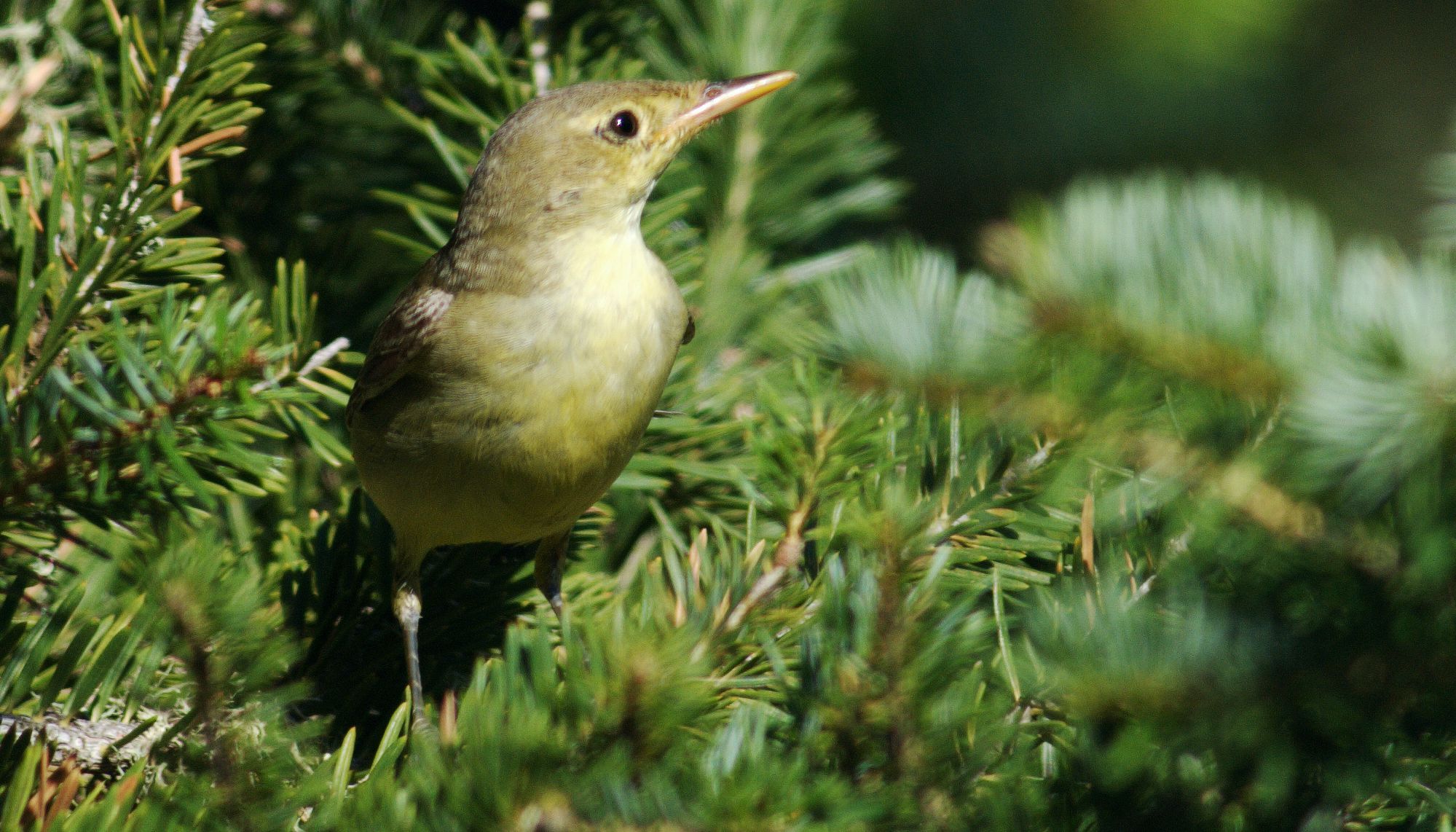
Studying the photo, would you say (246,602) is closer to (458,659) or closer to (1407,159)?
(458,659)

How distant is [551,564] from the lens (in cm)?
311

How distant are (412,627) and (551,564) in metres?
0.50

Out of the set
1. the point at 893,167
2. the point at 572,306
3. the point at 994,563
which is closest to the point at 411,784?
the point at 994,563

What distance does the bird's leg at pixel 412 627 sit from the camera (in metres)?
2.33

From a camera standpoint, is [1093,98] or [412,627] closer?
[412,627]

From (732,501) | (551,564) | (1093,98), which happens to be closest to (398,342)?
(551,564)

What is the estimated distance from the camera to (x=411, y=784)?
152 centimetres

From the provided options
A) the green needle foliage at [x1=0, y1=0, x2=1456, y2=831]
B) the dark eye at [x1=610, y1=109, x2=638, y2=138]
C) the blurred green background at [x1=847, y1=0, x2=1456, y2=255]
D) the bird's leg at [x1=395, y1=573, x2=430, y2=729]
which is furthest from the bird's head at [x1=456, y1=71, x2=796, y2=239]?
the blurred green background at [x1=847, y1=0, x2=1456, y2=255]

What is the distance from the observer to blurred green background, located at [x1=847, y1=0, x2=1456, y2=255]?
5297 mm

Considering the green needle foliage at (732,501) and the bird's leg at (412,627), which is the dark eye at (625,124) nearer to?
the green needle foliage at (732,501)

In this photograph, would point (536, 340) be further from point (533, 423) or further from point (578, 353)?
point (533, 423)

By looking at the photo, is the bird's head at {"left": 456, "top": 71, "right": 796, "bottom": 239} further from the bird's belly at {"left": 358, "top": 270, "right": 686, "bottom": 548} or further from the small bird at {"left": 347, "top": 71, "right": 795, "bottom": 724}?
the bird's belly at {"left": 358, "top": 270, "right": 686, "bottom": 548}

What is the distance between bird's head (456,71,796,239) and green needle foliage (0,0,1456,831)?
0.15m

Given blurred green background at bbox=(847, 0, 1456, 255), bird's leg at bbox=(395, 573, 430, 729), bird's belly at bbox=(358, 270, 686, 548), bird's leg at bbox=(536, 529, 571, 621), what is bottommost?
bird's leg at bbox=(536, 529, 571, 621)
